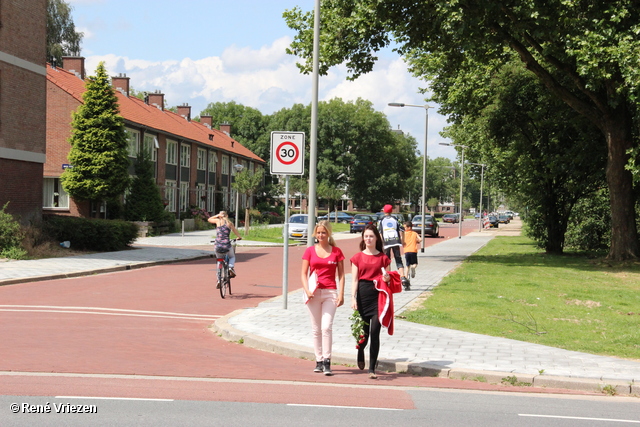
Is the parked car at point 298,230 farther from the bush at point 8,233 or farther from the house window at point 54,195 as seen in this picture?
the bush at point 8,233

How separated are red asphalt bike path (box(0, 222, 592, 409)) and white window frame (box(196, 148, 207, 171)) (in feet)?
135

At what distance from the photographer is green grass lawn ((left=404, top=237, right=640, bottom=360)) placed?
33.7 feet

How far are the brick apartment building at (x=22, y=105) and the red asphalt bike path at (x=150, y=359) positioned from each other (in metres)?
9.83

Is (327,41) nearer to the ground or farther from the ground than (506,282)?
farther from the ground

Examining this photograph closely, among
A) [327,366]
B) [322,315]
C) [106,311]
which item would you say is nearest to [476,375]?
[327,366]

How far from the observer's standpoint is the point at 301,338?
9484mm

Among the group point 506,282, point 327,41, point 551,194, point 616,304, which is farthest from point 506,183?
point 616,304

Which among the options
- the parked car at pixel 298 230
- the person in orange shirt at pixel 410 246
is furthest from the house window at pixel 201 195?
the person in orange shirt at pixel 410 246

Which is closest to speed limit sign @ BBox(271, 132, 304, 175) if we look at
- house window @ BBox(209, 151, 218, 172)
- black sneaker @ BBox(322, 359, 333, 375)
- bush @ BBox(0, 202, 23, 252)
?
black sneaker @ BBox(322, 359, 333, 375)

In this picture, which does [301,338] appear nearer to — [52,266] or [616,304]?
[616,304]

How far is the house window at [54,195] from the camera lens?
3712 cm

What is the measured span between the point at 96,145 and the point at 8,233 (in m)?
14.1

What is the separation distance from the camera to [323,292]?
7.89m

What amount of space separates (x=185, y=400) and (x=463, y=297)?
30.4ft
